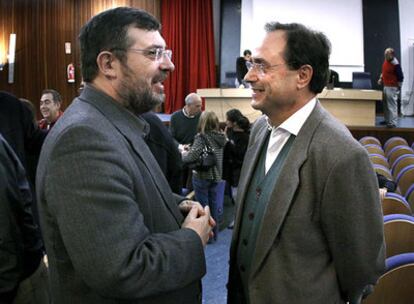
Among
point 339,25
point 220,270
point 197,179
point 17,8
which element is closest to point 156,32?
point 220,270

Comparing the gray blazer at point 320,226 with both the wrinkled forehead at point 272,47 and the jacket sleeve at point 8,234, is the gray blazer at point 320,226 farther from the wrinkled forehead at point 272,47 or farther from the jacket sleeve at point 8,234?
the jacket sleeve at point 8,234

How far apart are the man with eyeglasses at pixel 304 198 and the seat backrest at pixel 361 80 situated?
8.81 metres

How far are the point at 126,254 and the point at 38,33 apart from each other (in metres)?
8.96

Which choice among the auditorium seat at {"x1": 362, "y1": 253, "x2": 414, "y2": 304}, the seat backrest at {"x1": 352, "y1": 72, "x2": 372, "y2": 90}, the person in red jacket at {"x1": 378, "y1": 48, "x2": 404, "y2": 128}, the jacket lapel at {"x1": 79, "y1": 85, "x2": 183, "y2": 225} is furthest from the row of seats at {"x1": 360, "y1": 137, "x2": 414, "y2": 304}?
the seat backrest at {"x1": 352, "y1": 72, "x2": 372, "y2": 90}

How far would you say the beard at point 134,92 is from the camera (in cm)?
122

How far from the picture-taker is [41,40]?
9000mm

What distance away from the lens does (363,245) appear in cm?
127

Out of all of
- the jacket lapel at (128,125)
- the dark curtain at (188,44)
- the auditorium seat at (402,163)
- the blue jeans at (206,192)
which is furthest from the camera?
the dark curtain at (188,44)

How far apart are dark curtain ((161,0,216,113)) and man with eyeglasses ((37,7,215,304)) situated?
11.1 meters

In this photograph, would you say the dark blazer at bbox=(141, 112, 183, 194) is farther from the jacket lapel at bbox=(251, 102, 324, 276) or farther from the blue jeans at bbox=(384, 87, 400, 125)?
the blue jeans at bbox=(384, 87, 400, 125)

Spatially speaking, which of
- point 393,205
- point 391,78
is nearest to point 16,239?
point 393,205

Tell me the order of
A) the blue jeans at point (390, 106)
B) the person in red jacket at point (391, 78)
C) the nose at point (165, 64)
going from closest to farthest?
the nose at point (165, 64)
the blue jeans at point (390, 106)
the person in red jacket at point (391, 78)

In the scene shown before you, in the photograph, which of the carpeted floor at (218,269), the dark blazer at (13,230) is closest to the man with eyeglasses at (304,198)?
the dark blazer at (13,230)

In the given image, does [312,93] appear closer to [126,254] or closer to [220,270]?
[126,254]
